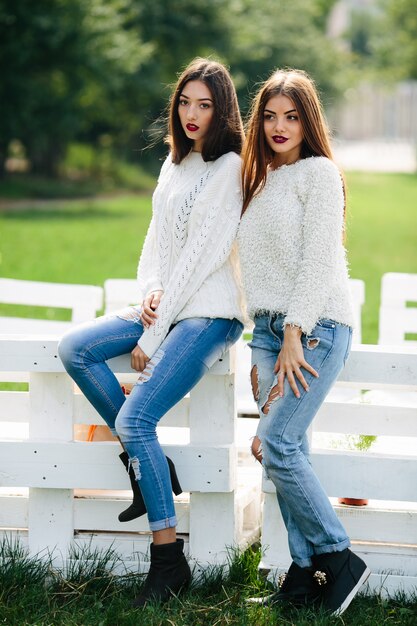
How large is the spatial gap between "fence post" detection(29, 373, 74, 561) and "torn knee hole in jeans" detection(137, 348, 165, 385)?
32 cm

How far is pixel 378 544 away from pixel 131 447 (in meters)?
0.99

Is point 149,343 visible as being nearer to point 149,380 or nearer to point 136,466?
point 149,380

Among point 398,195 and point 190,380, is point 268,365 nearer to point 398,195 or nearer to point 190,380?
point 190,380

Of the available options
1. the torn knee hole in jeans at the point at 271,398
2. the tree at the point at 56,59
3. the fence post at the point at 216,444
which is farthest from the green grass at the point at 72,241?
the torn knee hole in jeans at the point at 271,398

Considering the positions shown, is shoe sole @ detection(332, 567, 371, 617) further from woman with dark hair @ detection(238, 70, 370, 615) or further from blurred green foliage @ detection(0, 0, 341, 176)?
blurred green foliage @ detection(0, 0, 341, 176)

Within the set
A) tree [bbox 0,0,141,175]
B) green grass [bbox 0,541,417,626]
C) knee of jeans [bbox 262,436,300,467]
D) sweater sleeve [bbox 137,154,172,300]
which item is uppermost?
tree [bbox 0,0,141,175]

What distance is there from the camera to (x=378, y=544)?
3842 mm

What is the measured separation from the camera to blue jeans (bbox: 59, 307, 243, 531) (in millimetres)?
3586

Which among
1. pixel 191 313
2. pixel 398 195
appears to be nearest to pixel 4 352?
pixel 191 313

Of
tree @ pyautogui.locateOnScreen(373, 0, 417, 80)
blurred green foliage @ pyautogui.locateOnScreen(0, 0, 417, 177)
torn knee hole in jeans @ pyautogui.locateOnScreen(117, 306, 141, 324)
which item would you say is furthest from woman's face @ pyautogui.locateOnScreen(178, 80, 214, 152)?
tree @ pyautogui.locateOnScreen(373, 0, 417, 80)

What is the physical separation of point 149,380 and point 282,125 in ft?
A: 3.26

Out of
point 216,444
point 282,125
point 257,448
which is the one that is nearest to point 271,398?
point 257,448

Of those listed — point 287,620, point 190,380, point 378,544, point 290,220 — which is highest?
point 290,220

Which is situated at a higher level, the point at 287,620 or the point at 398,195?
the point at 398,195
